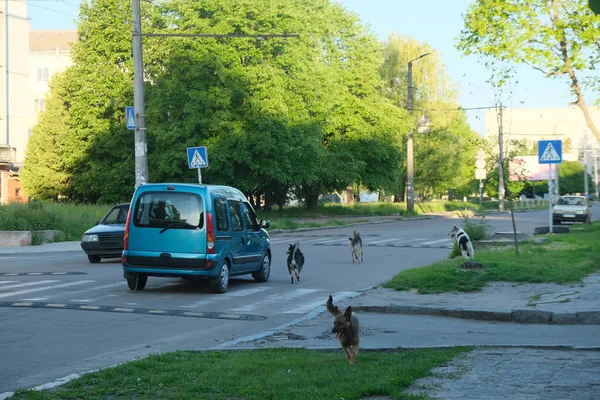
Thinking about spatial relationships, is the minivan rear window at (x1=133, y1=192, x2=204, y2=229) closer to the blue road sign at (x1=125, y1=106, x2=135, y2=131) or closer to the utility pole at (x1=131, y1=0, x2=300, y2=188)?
the utility pole at (x1=131, y1=0, x2=300, y2=188)

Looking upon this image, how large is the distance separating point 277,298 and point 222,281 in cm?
123

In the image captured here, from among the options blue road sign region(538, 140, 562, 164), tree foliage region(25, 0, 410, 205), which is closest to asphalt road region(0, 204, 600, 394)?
blue road sign region(538, 140, 562, 164)

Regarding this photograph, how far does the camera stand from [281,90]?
4988cm

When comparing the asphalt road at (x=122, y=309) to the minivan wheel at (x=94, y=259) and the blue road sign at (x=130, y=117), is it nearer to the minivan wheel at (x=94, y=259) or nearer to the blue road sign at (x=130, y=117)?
the minivan wheel at (x=94, y=259)

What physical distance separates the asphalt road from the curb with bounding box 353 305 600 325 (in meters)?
0.94

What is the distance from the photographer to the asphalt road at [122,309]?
9.27 metres

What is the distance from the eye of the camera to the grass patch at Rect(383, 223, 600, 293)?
14965mm

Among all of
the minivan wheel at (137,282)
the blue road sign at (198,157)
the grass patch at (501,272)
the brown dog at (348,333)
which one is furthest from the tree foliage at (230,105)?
the brown dog at (348,333)

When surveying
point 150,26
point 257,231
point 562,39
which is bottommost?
point 257,231

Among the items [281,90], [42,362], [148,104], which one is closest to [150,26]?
[148,104]

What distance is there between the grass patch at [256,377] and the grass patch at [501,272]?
6.30 metres

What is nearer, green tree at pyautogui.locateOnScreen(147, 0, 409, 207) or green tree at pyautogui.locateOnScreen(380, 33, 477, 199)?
green tree at pyautogui.locateOnScreen(147, 0, 409, 207)

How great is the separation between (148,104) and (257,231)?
34.8 m

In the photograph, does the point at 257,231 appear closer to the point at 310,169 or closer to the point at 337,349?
the point at 337,349
